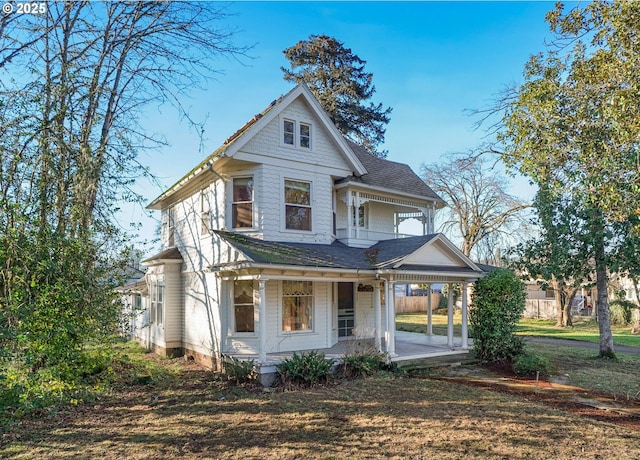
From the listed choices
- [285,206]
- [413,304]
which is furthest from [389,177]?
[413,304]

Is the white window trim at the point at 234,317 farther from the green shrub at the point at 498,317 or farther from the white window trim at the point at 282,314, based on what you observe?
the green shrub at the point at 498,317

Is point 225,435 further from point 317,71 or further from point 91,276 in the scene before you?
point 317,71

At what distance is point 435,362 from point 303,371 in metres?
4.70

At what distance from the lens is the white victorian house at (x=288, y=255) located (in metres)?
12.1

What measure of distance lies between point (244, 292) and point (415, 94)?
8985mm

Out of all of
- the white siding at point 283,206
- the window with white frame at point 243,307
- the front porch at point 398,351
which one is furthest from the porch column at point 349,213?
the window with white frame at point 243,307

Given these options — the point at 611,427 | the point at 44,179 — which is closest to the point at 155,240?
the point at 44,179

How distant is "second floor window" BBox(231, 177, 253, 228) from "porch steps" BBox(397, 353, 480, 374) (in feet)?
20.4

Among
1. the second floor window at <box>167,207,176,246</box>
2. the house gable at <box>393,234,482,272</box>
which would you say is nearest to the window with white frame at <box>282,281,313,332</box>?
the house gable at <box>393,234,482,272</box>

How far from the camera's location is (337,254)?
42.0ft

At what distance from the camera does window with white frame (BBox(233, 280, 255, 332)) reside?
12.5m

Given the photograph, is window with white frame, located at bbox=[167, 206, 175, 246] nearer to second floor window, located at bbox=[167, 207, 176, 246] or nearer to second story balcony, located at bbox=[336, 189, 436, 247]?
second floor window, located at bbox=[167, 207, 176, 246]

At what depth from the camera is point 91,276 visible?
788 cm

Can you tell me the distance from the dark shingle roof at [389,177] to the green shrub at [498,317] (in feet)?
14.5
